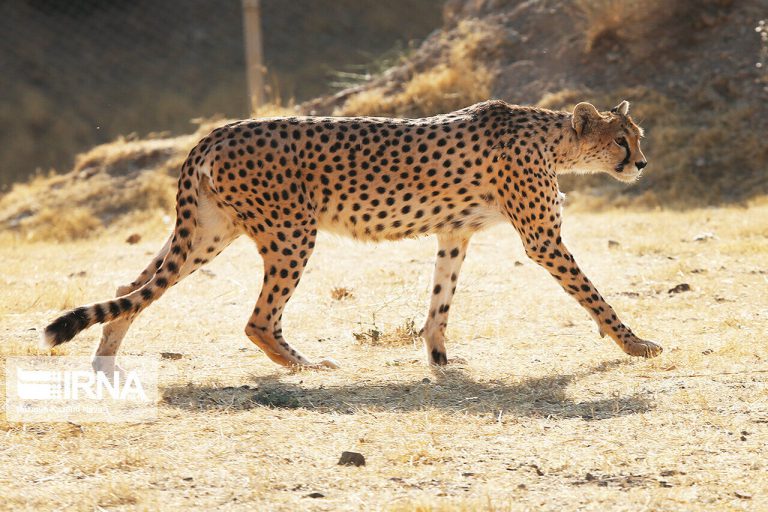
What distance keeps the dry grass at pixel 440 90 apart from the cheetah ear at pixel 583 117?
657cm

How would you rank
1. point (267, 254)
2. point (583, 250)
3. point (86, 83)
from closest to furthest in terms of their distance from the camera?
point (267, 254) → point (583, 250) → point (86, 83)

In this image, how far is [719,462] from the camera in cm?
388

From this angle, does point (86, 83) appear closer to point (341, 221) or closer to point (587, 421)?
point (341, 221)

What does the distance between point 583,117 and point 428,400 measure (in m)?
1.97

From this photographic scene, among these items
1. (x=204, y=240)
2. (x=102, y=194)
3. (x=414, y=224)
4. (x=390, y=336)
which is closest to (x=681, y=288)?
(x=390, y=336)

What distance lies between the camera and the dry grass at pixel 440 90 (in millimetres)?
12836

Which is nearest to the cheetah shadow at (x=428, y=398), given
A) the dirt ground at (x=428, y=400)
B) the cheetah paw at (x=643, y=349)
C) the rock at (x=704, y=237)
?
the dirt ground at (x=428, y=400)

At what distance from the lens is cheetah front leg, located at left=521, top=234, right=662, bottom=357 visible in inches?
221

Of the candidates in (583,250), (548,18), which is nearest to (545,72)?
(548,18)

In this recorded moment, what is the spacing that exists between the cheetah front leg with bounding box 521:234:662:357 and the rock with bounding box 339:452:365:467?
2052 millimetres

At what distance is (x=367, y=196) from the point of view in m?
5.59

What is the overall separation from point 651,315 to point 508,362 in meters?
1.41

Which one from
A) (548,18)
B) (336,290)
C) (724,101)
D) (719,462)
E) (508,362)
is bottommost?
(719,462)

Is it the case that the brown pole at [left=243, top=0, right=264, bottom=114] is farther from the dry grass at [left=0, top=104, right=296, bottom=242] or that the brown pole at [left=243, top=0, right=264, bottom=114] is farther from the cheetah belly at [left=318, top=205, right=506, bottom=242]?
the cheetah belly at [left=318, top=205, right=506, bottom=242]
